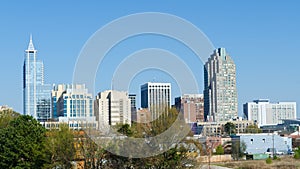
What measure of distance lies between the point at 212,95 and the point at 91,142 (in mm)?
33319

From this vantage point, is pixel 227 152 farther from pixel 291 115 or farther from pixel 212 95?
pixel 291 115

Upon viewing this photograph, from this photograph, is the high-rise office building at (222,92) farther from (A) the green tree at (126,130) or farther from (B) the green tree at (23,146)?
(A) the green tree at (126,130)

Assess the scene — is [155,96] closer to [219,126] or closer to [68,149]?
[68,149]

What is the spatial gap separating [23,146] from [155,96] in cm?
300

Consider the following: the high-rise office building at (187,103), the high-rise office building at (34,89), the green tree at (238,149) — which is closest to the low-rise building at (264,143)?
the green tree at (238,149)

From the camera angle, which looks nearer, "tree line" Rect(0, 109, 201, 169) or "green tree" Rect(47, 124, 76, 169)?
"tree line" Rect(0, 109, 201, 169)

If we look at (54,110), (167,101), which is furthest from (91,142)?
(54,110)

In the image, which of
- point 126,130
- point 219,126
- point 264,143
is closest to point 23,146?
point 126,130

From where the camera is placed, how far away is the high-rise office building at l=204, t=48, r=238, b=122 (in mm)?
41594

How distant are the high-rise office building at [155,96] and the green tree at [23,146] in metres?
2.32

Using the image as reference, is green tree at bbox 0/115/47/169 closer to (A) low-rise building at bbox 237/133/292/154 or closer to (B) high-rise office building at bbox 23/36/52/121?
(A) low-rise building at bbox 237/133/292/154

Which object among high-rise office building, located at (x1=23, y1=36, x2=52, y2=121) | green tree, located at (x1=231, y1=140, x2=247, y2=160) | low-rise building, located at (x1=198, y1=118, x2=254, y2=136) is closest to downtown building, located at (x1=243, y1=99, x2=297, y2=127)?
low-rise building, located at (x1=198, y1=118, x2=254, y2=136)

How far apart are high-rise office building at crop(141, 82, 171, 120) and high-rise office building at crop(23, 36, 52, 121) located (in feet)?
152

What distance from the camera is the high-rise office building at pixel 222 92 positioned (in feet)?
136
